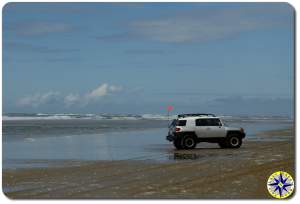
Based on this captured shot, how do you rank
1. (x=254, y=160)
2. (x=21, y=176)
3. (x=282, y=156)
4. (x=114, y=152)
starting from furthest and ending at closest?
(x=114, y=152), (x=282, y=156), (x=254, y=160), (x=21, y=176)

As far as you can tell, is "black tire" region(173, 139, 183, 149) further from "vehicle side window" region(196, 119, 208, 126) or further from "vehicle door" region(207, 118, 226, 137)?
"vehicle door" region(207, 118, 226, 137)

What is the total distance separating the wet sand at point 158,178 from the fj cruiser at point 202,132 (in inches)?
109

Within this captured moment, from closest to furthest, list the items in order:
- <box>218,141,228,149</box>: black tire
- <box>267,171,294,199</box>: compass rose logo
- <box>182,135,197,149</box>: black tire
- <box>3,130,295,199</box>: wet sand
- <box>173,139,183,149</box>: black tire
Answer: <box>267,171,294,199</box>: compass rose logo < <box>3,130,295,199</box>: wet sand < <box>182,135,197,149</box>: black tire < <box>173,139,183,149</box>: black tire < <box>218,141,228,149</box>: black tire

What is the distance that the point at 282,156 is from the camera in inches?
792

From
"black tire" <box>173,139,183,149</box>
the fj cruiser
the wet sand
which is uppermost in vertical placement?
the fj cruiser

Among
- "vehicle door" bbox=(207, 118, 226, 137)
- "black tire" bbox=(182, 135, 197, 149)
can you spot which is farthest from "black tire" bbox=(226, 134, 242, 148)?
"black tire" bbox=(182, 135, 197, 149)

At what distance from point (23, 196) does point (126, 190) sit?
2341 millimetres

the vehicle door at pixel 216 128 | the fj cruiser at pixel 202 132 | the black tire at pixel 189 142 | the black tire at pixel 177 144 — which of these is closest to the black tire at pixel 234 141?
the fj cruiser at pixel 202 132

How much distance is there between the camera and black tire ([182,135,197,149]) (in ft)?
76.9

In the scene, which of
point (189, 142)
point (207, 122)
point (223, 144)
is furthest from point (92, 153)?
point (223, 144)

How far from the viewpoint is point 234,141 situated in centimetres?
2372

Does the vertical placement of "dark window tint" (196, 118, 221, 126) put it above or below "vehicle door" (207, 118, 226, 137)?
above

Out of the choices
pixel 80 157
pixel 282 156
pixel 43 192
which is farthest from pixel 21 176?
pixel 282 156

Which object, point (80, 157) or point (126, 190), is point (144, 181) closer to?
point (126, 190)
